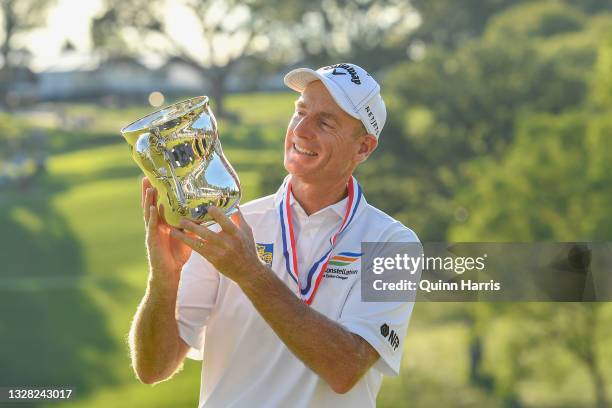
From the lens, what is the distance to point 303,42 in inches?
2080

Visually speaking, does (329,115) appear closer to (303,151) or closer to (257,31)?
(303,151)

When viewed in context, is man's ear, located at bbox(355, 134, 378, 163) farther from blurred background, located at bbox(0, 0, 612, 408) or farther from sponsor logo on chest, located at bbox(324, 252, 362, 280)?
blurred background, located at bbox(0, 0, 612, 408)

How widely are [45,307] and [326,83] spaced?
38.4 meters

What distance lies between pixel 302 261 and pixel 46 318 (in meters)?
37.5

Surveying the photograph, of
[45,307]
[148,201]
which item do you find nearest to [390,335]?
[148,201]

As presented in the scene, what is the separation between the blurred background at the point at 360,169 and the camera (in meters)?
33.3

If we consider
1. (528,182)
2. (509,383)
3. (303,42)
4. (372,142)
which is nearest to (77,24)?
(303,42)

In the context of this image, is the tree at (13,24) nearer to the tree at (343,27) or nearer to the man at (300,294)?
the tree at (343,27)

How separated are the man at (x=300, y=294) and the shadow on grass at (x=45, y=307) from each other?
112 feet

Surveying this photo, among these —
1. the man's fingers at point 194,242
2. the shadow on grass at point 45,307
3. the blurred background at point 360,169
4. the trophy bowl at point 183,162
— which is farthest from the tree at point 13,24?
the man's fingers at point 194,242

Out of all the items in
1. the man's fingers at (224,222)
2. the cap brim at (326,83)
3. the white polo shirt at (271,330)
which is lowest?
the white polo shirt at (271,330)

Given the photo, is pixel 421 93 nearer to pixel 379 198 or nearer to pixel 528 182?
pixel 379 198

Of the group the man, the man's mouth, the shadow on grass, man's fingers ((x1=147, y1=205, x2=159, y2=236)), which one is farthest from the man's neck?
the shadow on grass

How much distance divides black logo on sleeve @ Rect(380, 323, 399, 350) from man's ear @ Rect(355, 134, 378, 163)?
22.4 inches
